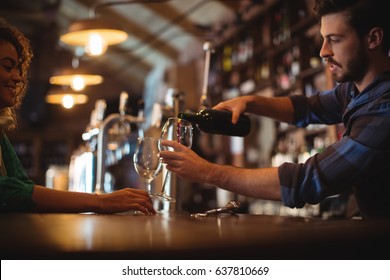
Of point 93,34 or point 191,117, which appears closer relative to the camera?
point 191,117

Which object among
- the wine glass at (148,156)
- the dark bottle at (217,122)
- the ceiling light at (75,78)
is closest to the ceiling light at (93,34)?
the ceiling light at (75,78)

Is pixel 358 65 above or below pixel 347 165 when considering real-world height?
above

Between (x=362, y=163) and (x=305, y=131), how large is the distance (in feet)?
13.6

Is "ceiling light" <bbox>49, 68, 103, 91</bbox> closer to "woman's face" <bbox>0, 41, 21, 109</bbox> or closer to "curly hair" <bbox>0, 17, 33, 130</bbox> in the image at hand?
"curly hair" <bbox>0, 17, 33, 130</bbox>

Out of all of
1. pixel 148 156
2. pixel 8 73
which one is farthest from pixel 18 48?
pixel 148 156

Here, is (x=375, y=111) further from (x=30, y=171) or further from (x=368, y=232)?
(x=30, y=171)

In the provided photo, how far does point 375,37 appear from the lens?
1.58 m

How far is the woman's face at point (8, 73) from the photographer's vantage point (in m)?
1.72

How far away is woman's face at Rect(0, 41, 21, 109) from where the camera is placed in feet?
5.63

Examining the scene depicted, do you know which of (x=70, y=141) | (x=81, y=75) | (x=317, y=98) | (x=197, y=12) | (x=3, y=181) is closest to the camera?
(x=3, y=181)

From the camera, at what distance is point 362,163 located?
4.63 ft

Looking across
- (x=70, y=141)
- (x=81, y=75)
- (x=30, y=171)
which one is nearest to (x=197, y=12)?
(x=81, y=75)

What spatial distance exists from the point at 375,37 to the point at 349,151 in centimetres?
36

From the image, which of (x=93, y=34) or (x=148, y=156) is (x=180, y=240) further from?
(x=93, y=34)
